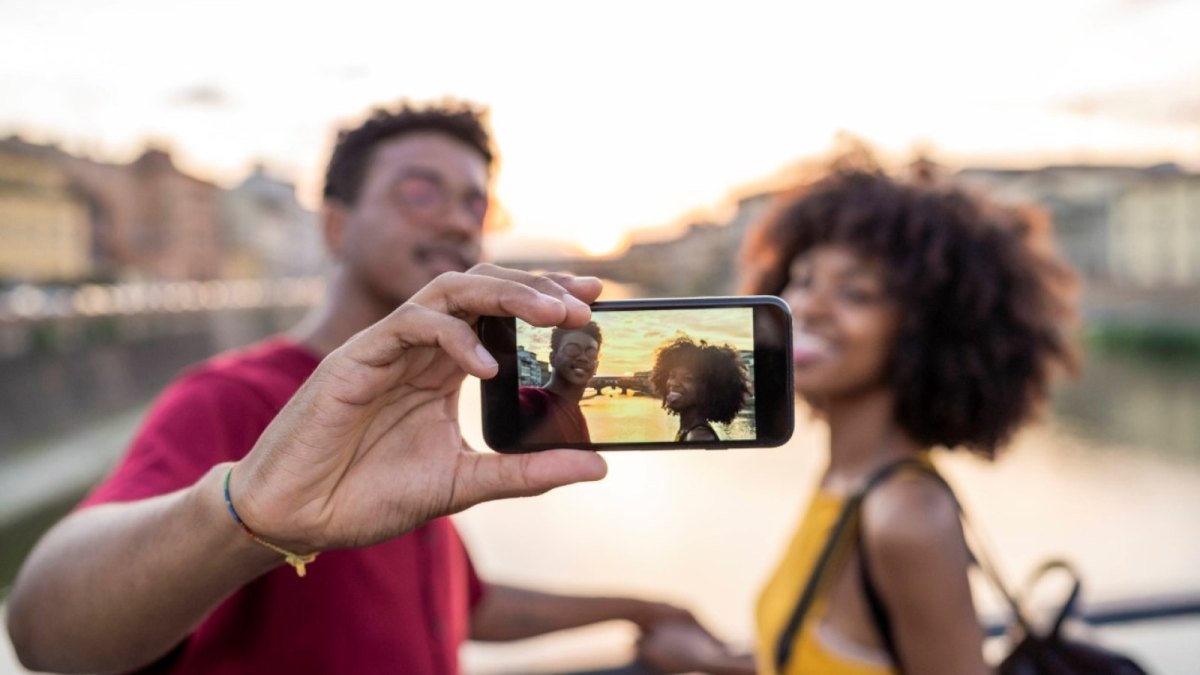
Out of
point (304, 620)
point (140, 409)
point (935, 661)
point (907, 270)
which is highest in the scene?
point (907, 270)

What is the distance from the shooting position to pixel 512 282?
873 millimetres

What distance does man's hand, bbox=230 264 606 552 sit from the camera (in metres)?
0.88

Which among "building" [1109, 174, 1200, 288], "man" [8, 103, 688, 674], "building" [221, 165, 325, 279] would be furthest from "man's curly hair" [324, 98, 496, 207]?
"building" [1109, 174, 1200, 288]

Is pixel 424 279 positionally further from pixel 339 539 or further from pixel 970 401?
pixel 970 401

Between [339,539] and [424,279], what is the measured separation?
0.93 meters

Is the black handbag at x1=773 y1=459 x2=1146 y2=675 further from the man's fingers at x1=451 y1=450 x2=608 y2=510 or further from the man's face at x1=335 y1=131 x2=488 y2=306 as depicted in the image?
the man's face at x1=335 y1=131 x2=488 y2=306

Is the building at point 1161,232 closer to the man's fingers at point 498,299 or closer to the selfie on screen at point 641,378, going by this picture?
the selfie on screen at point 641,378

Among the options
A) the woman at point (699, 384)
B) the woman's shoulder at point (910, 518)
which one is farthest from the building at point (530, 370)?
the woman's shoulder at point (910, 518)

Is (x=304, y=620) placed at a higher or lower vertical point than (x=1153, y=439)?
higher

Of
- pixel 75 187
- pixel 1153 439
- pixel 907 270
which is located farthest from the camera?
pixel 75 187

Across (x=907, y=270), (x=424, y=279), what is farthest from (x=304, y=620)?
(x=907, y=270)

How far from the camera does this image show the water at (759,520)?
1134 centimetres

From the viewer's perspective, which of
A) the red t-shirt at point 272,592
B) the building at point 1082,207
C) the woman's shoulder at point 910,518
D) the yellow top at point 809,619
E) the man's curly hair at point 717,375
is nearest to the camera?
the man's curly hair at point 717,375

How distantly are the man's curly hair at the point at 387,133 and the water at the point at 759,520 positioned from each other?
4.65 meters
